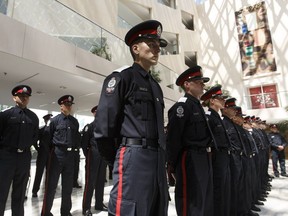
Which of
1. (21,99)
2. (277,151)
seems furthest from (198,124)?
(277,151)

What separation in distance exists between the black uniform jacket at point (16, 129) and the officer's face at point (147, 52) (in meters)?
2.04

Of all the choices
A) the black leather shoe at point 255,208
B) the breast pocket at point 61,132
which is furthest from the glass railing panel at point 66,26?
the black leather shoe at point 255,208

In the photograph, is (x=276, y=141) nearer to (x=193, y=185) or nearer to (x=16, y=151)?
(x=193, y=185)

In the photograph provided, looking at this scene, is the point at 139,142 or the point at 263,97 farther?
the point at 263,97

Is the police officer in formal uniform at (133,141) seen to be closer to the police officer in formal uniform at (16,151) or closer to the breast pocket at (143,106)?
the breast pocket at (143,106)

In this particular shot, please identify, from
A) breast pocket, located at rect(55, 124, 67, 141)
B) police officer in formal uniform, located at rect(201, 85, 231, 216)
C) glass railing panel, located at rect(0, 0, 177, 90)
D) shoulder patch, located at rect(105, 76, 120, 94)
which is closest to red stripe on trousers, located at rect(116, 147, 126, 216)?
shoulder patch, located at rect(105, 76, 120, 94)

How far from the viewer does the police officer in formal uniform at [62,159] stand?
3.11 m

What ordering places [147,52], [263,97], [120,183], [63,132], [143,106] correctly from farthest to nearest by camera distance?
[263,97], [63,132], [147,52], [143,106], [120,183]

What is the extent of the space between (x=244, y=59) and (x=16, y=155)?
1912 centimetres

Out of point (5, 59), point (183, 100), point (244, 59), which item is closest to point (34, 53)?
point (5, 59)

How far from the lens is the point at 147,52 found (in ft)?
5.03

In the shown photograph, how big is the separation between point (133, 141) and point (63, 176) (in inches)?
93.9

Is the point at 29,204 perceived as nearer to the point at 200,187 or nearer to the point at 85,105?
the point at 200,187

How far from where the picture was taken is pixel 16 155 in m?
2.69
